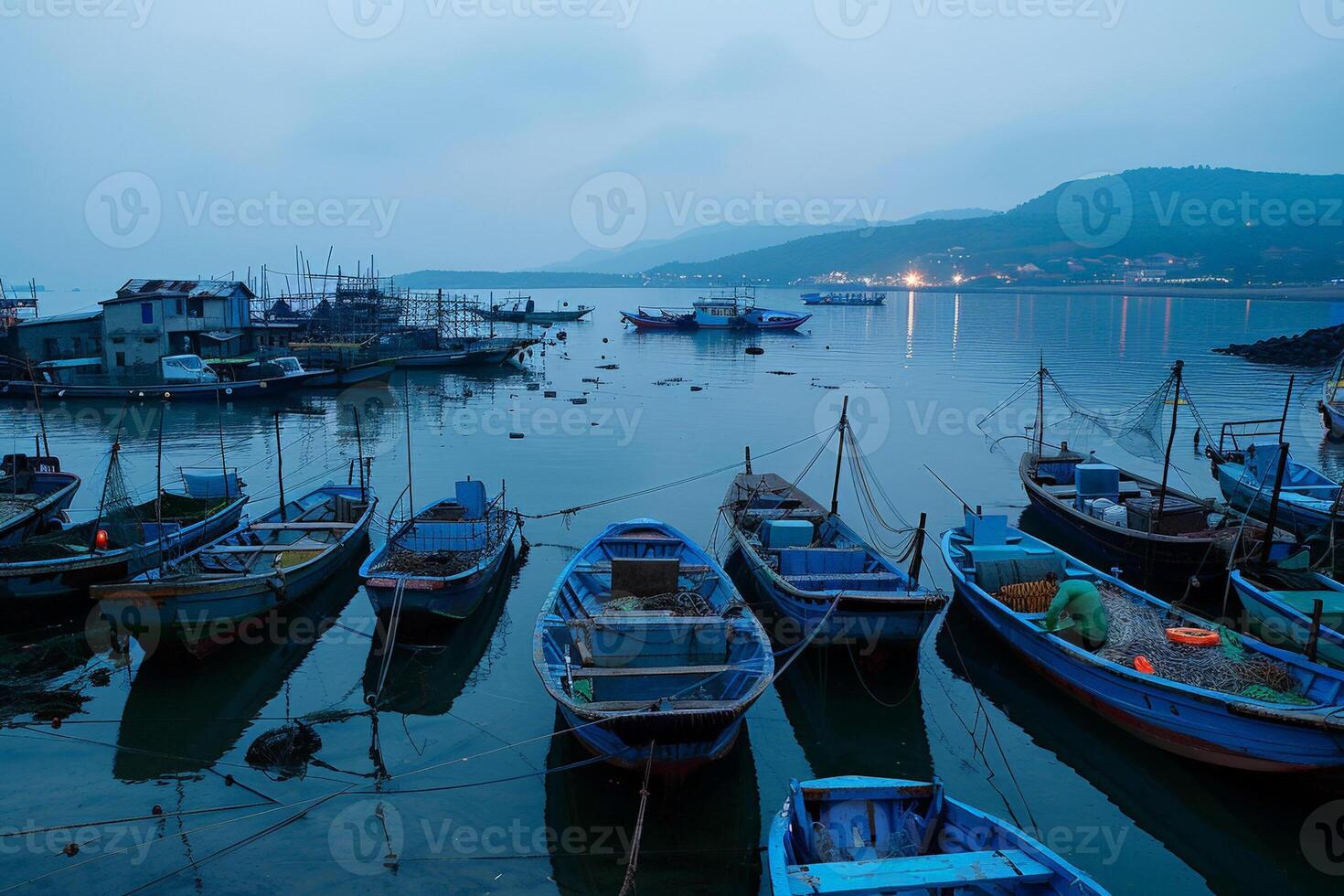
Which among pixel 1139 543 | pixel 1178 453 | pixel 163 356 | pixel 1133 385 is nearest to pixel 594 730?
pixel 1139 543

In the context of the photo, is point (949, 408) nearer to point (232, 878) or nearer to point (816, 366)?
point (816, 366)

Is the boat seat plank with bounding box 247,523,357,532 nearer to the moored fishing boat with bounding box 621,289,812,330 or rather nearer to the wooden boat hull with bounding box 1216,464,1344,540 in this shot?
the wooden boat hull with bounding box 1216,464,1344,540

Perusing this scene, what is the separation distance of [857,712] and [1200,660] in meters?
4.59

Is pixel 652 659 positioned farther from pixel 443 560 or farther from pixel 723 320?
pixel 723 320

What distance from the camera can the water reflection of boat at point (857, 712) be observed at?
1130 cm

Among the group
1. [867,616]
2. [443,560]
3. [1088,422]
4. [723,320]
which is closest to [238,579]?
[443,560]

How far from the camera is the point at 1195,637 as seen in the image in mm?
11672

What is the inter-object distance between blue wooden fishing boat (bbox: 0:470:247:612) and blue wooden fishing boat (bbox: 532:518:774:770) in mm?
6678

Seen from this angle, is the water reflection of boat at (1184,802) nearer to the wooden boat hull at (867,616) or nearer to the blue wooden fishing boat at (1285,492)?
the wooden boat hull at (867,616)

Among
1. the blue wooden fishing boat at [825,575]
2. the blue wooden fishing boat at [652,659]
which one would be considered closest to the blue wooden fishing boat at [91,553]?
the blue wooden fishing boat at [652,659]

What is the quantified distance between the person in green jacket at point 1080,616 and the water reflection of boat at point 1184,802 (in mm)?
1102

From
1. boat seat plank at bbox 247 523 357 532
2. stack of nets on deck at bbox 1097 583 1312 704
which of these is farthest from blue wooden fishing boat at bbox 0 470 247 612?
stack of nets on deck at bbox 1097 583 1312 704

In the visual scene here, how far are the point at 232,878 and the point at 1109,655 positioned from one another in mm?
11082

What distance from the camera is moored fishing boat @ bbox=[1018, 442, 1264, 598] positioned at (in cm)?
1605
